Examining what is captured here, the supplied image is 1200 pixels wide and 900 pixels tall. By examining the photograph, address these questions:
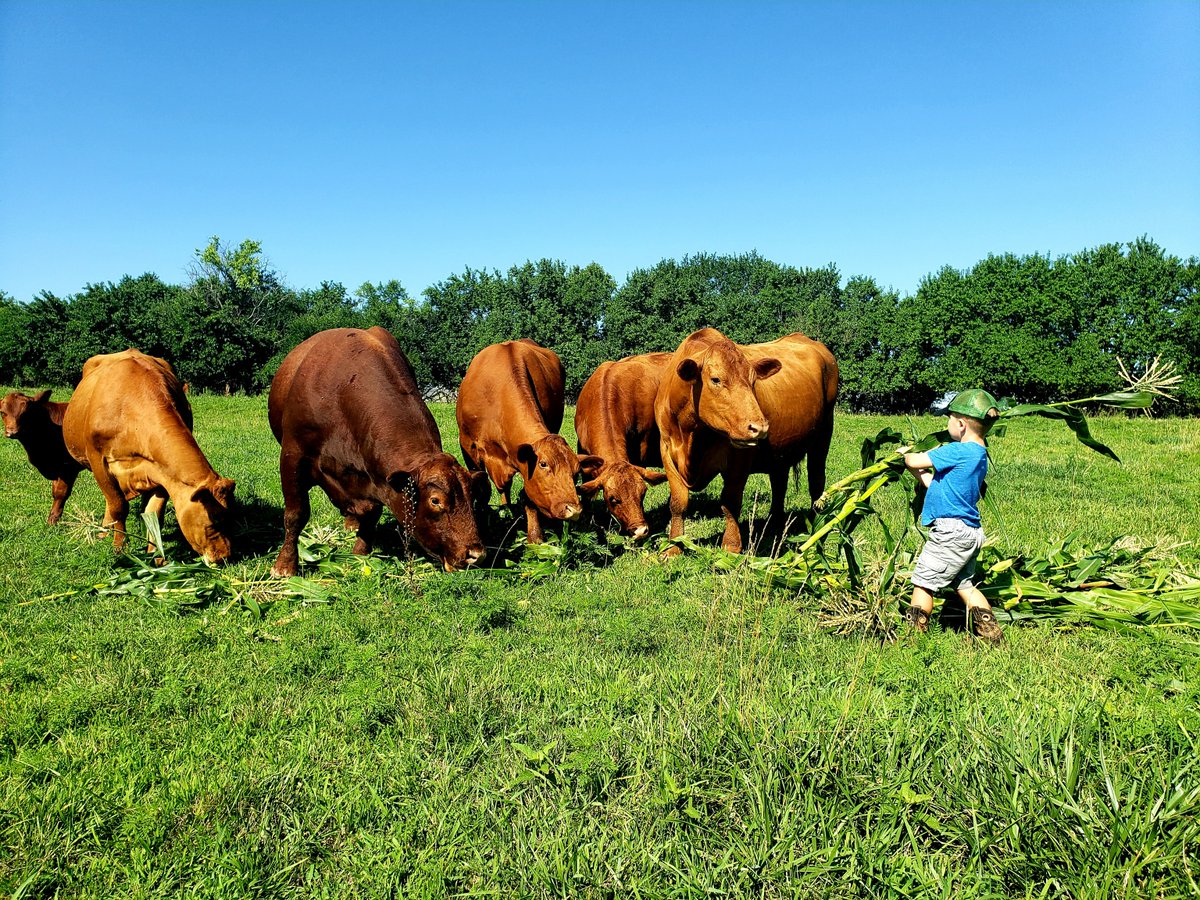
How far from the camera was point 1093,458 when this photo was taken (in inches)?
626

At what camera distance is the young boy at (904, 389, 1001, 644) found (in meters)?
5.10

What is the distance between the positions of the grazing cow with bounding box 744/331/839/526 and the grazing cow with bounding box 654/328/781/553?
0.46 metres

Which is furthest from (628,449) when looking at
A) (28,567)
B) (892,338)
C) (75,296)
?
(75,296)

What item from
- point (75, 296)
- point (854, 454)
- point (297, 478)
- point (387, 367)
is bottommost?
point (854, 454)

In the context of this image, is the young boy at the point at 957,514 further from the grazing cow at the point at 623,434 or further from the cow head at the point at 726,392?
the grazing cow at the point at 623,434

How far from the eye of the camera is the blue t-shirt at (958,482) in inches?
201

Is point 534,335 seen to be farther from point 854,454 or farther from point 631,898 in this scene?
point 631,898

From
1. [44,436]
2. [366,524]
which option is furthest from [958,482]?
[44,436]

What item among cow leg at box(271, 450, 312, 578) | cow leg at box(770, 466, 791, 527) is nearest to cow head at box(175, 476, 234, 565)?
cow leg at box(271, 450, 312, 578)

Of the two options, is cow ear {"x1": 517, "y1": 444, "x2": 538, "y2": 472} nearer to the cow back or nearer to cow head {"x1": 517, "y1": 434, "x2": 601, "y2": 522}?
cow head {"x1": 517, "y1": 434, "x2": 601, "y2": 522}

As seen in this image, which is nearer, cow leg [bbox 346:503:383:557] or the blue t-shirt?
the blue t-shirt

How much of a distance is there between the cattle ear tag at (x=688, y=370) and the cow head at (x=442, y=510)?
2.59m

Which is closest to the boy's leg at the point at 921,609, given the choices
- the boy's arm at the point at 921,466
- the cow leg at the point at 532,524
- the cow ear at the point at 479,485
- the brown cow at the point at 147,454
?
the boy's arm at the point at 921,466

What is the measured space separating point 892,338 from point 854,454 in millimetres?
37225
